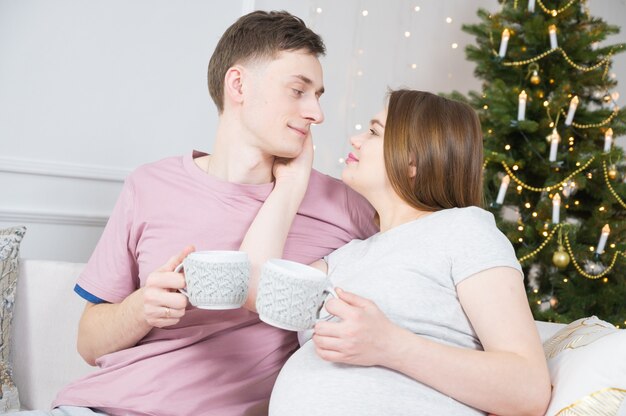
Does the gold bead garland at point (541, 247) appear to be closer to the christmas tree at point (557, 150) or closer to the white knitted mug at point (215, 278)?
the christmas tree at point (557, 150)

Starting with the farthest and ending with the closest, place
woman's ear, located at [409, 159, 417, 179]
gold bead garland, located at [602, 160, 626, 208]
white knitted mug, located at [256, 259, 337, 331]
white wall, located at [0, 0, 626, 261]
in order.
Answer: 1. gold bead garland, located at [602, 160, 626, 208]
2. white wall, located at [0, 0, 626, 261]
3. woman's ear, located at [409, 159, 417, 179]
4. white knitted mug, located at [256, 259, 337, 331]

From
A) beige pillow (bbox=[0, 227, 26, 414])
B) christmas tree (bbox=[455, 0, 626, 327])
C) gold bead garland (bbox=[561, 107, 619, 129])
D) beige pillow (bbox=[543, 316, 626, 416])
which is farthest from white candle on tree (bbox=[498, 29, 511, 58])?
beige pillow (bbox=[0, 227, 26, 414])

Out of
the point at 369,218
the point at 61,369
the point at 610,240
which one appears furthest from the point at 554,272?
the point at 61,369

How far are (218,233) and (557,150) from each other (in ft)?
6.61

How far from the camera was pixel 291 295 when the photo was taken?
3.20 ft

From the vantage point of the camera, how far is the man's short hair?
62.4 inches

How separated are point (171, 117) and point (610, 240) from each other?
6.38ft

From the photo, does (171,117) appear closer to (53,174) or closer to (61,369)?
(53,174)

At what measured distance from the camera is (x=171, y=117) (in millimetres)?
2643

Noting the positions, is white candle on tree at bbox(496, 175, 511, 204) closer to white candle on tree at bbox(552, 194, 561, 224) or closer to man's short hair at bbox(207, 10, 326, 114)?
white candle on tree at bbox(552, 194, 561, 224)

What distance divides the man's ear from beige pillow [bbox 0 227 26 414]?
0.77m

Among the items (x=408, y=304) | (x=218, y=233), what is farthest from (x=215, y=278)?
(x=218, y=233)

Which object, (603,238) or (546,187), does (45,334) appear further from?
(603,238)

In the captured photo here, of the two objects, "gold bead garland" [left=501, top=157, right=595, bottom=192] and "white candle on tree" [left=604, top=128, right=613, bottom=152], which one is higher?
"white candle on tree" [left=604, top=128, right=613, bottom=152]
